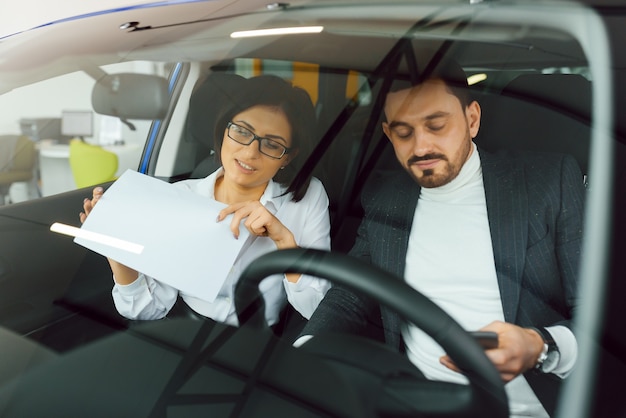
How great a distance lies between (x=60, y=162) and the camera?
1.36 metres

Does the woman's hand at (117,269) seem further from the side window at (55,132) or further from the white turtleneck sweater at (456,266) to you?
the white turtleneck sweater at (456,266)

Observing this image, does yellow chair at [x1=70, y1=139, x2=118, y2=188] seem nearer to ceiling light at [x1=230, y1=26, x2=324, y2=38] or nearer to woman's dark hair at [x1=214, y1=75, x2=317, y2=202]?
woman's dark hair at [x1=214, y1=75, x2=317, y2=202]

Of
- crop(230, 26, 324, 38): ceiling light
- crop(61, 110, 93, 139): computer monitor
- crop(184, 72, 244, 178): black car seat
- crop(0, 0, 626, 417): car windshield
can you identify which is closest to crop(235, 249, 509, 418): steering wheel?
crop(0, 0, 626, 417): car windshield

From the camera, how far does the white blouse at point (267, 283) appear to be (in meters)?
0.94

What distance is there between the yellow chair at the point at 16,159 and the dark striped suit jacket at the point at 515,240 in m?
0.83

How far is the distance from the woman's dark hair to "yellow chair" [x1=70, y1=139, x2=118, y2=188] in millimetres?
293

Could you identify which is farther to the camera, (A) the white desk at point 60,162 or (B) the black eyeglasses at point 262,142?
(A) the white desk at point 60,162

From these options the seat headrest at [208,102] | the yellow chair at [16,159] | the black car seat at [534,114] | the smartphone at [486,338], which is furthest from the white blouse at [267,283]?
the yellow chair at [16,159]

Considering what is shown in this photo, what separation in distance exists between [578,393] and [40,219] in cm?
113

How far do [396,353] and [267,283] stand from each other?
0.23m

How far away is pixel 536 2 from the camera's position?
1084mm

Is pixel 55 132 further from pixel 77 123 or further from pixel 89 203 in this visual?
pixel 89 203

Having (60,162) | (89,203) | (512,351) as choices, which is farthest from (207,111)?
(512,351)

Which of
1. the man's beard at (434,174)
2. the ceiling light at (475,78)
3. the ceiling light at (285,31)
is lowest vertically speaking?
the man's beard at (434,174)
